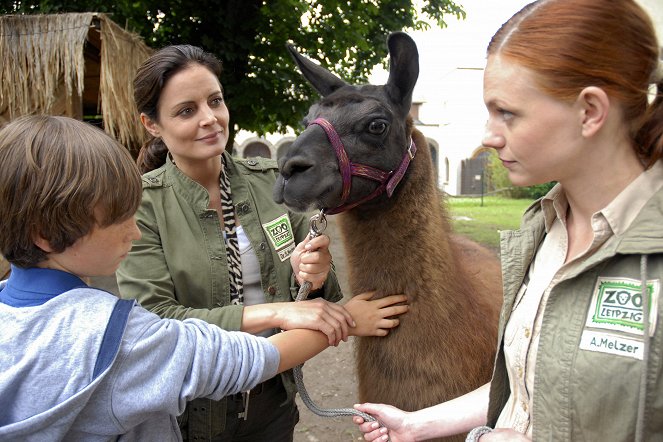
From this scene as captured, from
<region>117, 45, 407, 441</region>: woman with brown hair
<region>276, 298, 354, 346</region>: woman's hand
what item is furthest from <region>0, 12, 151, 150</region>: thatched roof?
<region>276, 298, 354, 346</region>: woman's hand

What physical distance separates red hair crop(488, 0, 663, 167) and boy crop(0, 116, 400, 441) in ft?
3.08

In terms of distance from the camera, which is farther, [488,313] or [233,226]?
[488,313]

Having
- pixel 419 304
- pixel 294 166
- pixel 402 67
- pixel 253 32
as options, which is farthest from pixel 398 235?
pixel 253 32

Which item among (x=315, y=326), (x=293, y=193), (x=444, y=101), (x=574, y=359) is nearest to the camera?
(x=574, y=359)

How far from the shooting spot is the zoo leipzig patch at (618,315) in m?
0.87

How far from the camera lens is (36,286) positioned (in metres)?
1.09

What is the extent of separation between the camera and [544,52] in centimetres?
99

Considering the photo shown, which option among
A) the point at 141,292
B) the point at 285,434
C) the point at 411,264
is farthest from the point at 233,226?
the point at 285,434

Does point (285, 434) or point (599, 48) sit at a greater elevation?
point (599, 48)

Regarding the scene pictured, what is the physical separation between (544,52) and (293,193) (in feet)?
3.32

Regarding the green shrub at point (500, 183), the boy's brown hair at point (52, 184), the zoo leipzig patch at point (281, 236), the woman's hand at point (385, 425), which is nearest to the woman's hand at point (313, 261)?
the zoo leipzig patch at point (281, 236)

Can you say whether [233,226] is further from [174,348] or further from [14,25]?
[14,25]

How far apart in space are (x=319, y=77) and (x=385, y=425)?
1453mm

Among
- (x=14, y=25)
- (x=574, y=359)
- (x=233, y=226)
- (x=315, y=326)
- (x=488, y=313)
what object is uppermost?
(x=14, y=25)
